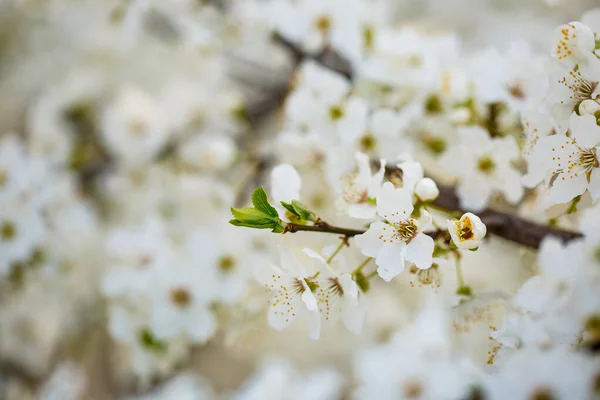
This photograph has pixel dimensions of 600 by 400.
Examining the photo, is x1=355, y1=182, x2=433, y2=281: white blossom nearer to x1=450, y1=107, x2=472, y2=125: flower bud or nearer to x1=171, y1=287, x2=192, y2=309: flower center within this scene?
x1=450, y1=107, x2=472, y2=125: flower bud

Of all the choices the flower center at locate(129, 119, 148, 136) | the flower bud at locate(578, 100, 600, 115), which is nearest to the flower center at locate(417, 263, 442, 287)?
the flower bud at locate(578, 100, 600, 115)

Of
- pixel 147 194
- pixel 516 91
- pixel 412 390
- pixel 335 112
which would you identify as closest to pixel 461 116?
pixel 516 91

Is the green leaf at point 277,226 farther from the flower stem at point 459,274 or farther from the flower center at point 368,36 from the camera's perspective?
the flower center at point 368,36

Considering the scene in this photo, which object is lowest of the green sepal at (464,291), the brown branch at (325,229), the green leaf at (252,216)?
the green sepal at (464,291)

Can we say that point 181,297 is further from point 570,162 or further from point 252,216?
point 570,162

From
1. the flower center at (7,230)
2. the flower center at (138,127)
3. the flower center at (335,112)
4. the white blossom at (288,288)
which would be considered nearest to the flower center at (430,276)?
the white blossom at (288,288)

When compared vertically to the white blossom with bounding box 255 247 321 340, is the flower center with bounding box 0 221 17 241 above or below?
below
